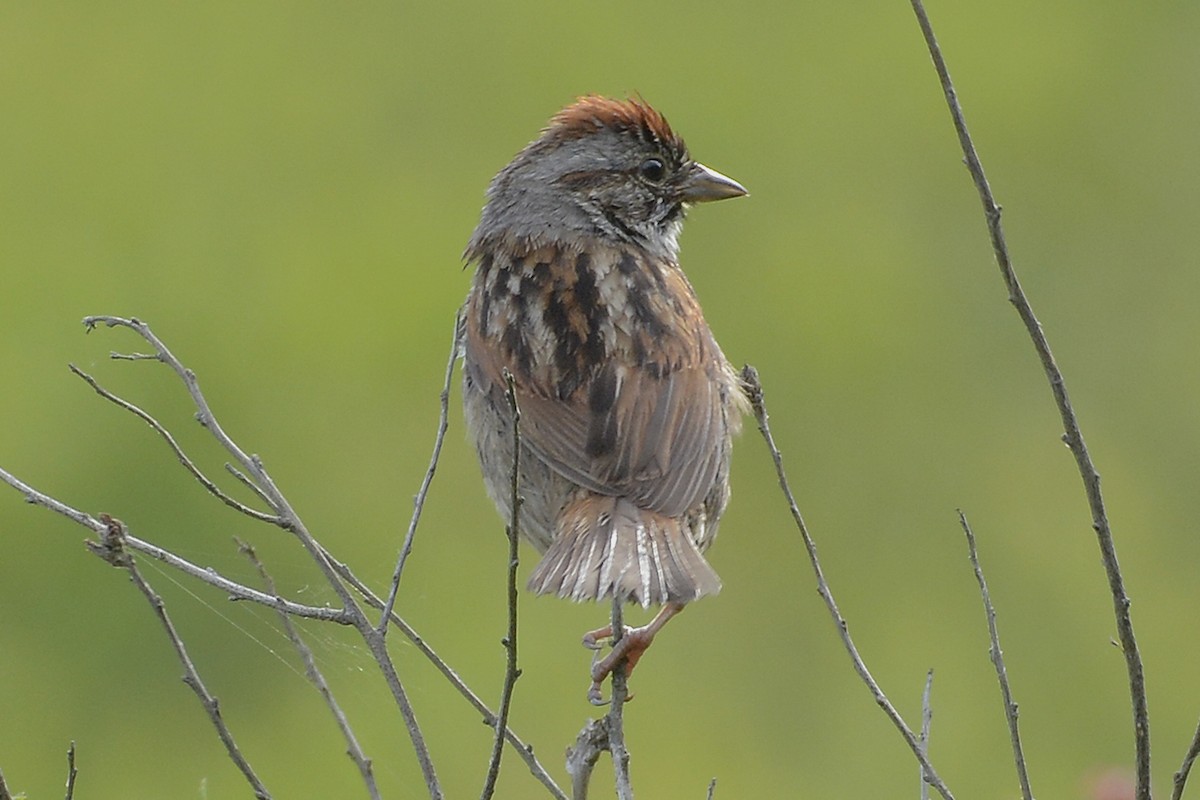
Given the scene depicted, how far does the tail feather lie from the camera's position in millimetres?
4098

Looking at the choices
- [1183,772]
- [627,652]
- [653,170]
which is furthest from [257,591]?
[653,170]

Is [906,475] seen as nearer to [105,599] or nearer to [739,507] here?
[739,507]

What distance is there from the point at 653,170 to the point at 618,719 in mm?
2182

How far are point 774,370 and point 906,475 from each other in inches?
35.3

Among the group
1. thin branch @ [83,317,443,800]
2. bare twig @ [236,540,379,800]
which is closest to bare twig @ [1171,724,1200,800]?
thin branch @ [83,317,443,800]

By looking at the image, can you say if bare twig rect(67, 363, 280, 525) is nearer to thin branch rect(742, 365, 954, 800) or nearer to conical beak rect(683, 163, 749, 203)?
thin branch rect(742, 365, 954, 800)

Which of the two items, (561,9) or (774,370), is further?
(561,9)

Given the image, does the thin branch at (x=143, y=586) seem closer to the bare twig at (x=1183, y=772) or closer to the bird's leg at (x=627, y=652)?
the bird's leg at (x=627, y=652)

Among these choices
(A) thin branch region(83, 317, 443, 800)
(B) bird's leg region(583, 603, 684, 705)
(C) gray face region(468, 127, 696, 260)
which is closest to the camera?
(A) thin branch region(83, 317, 443, 800)

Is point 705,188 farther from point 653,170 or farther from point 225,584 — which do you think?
point 225,584

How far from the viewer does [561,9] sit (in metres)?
13.0

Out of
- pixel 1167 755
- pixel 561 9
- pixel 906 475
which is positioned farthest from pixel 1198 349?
pixel 561 9

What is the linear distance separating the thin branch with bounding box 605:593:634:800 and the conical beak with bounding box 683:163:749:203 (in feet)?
5.34

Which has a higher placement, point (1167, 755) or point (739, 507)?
point (739, 507)
